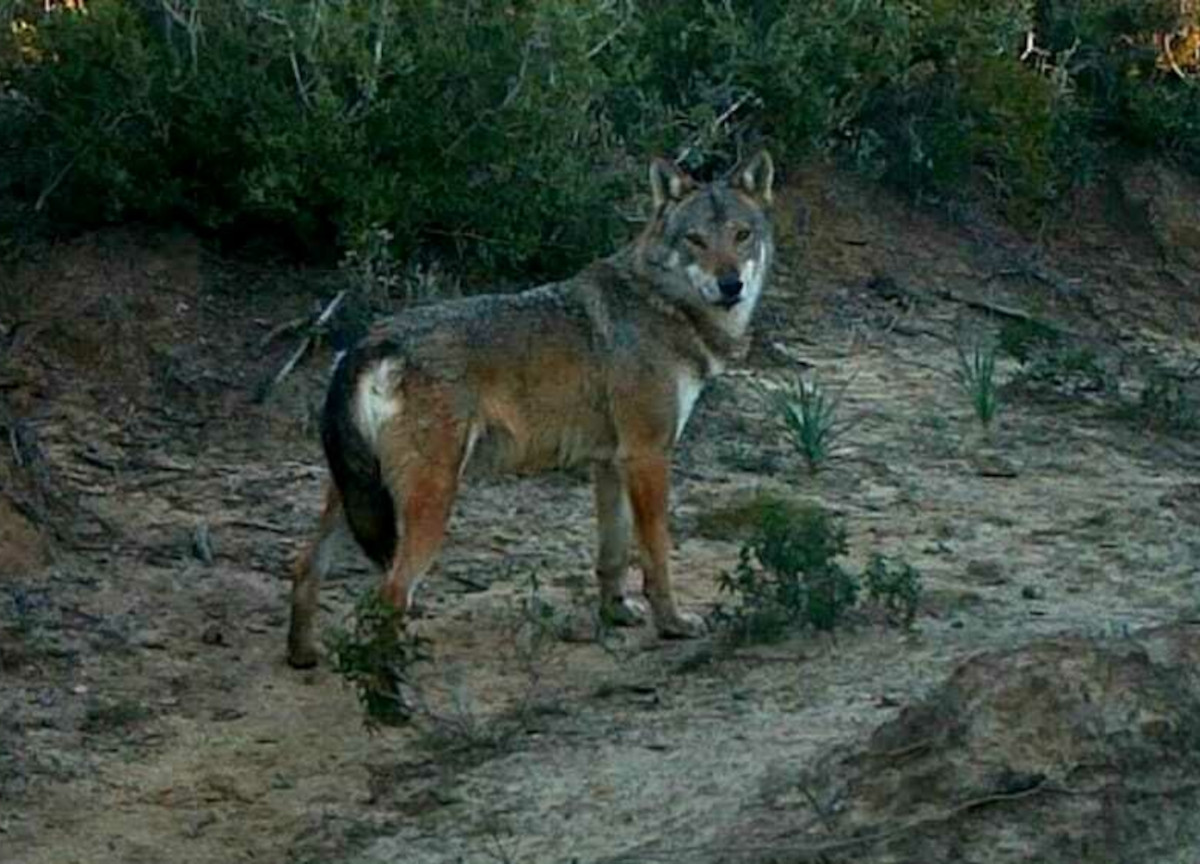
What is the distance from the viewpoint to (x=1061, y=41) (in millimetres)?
16562

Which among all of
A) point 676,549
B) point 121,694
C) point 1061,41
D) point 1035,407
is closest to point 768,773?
point 121,694

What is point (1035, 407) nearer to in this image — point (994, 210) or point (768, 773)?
point (994, 210)

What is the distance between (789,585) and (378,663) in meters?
1.48

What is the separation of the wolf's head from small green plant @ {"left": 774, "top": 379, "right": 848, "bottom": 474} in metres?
1.42

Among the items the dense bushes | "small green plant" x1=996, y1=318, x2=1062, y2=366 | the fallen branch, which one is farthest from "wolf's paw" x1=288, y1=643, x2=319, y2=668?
"small green plant" x1=996, y1=318, x2=1062, y2=366

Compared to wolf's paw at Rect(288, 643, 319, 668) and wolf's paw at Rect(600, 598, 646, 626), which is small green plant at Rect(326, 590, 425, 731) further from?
wolf's paw at Rect(600, 598, 646, 626)

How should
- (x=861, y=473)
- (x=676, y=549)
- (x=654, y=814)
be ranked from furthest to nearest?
1. (x=861, y=473)
2. (x=676, y=549)
3. (x=654, y=814)

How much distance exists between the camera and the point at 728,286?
8766 millimetres

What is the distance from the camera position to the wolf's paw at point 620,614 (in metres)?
8.57

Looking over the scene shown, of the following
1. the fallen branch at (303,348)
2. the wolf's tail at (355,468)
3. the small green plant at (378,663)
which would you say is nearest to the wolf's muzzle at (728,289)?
the wolf's tail at (355,468)

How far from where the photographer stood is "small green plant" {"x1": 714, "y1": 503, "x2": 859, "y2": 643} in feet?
26.5

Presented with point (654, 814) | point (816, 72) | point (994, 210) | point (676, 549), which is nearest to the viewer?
point (654, 814)

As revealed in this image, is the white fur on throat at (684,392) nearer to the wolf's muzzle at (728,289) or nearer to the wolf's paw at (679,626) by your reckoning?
the wolf's muzzle at (728,289)

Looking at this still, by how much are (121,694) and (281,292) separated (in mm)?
4027
